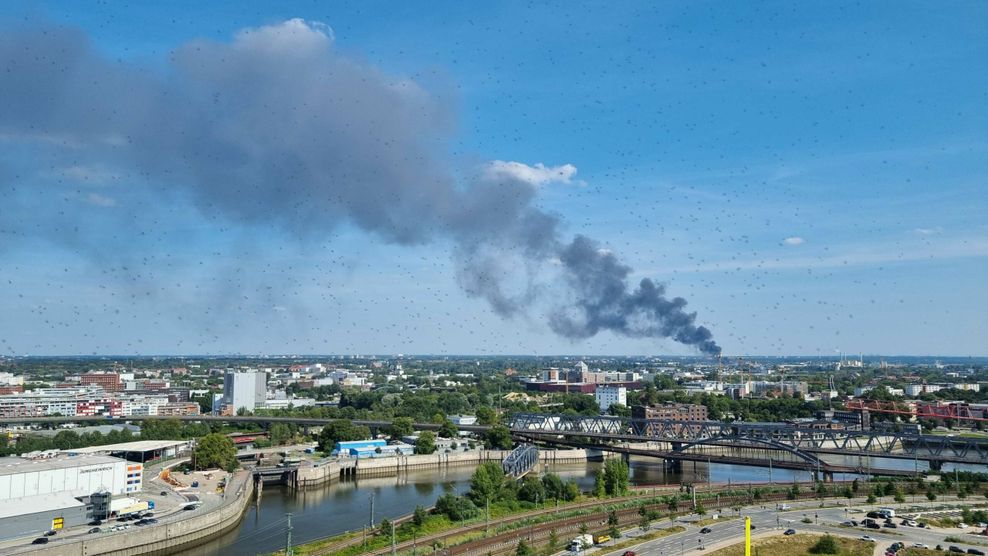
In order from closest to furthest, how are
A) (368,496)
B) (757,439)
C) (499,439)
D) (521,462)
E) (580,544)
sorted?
(580,544) < (368,496) < (521,462) < (757,439) < (499,439)

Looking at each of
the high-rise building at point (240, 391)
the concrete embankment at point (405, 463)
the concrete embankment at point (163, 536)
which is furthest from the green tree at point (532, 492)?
the high-rise building at point (240, 391)

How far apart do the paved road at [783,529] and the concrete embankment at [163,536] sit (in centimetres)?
827

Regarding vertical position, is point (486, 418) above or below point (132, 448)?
below

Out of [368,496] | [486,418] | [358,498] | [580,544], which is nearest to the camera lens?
[580,544]

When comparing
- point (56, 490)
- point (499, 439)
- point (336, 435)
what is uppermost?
point (56, 490)

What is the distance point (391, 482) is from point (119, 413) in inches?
968

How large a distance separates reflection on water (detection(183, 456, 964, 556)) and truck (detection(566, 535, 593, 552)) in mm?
5901

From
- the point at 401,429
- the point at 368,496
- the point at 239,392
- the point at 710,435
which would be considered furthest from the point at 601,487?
the point at 239,392

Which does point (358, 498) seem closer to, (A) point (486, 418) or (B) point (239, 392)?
(A) point (486, 418)

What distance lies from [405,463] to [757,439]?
42.0 ft

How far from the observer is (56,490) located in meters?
14.4

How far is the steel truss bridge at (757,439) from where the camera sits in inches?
957

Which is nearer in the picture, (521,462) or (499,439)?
(521,462)

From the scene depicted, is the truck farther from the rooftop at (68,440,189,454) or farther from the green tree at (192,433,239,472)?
the rooftop at (68,440,189,454)
